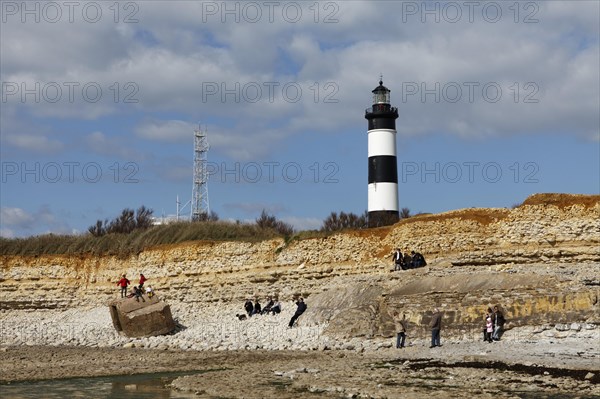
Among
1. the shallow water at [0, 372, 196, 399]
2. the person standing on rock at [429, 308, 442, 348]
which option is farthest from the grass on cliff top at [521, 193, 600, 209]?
the shallow water at [0, 372, 196, 399]

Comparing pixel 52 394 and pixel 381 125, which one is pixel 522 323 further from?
pixel 381 125

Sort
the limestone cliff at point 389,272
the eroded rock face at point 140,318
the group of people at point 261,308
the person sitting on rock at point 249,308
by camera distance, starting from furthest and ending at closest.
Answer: the person sitting on rock at point 249,308 < the group of people at point 261,308 < the eroded rock face at point 140,318 < the limestone cliff at point 389,272

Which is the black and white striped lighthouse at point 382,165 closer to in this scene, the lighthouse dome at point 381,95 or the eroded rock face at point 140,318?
the lighthouse dome at point 381,95

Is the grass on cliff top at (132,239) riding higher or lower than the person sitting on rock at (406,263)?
higher

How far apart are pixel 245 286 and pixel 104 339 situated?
7306mm

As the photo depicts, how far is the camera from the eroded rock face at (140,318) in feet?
88.1

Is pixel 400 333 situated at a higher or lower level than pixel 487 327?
lower

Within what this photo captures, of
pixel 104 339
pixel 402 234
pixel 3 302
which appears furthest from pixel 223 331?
pixel 3 302

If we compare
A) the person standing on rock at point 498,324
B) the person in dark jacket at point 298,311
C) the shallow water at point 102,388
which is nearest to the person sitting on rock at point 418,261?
the person in dark jacket at point 298,311

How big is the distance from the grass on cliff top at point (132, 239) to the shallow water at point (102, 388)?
56.8ft

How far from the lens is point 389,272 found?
96.8 ft

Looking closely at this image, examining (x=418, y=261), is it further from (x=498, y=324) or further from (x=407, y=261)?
(x=498, y=324)

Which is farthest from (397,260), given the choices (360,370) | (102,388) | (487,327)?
(102,388)

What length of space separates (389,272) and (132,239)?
49.7 ft
